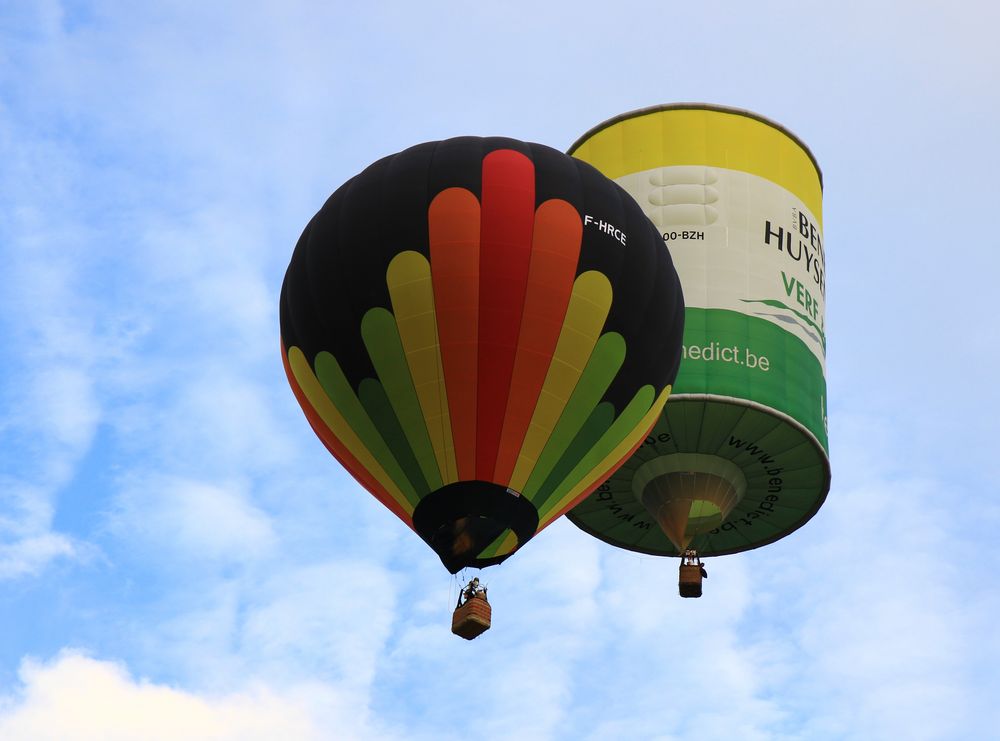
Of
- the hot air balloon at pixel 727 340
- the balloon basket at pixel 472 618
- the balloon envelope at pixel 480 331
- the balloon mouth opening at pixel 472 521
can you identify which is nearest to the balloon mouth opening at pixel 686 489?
the hot air balloon at pixel 727 340

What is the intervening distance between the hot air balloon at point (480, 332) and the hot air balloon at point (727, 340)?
11.4 feet

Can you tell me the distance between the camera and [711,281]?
25516 millimetres

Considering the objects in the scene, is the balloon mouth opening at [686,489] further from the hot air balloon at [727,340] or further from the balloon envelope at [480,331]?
the balloon envelope at [480,331]

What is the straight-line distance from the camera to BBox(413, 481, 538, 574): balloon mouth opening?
68.6 ft

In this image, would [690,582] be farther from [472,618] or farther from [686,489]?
[472,618]

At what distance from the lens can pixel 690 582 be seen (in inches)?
996

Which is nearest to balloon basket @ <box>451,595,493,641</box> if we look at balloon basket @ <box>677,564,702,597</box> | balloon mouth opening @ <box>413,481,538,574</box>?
balloon mouth opening @ <box>413,481,538,574</box>

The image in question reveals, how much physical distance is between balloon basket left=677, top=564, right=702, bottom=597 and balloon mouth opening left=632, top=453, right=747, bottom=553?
0.42 meters

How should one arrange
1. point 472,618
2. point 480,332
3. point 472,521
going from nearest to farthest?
point 480,332 < point 472,521 < point 472,618

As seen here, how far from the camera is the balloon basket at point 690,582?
82.9 ft

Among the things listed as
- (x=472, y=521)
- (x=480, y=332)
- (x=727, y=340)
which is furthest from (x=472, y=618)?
(x=727, y=340)

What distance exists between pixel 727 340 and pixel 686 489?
2196 millimetres

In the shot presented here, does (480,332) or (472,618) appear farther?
(472,618)

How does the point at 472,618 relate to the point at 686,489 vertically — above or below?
below
